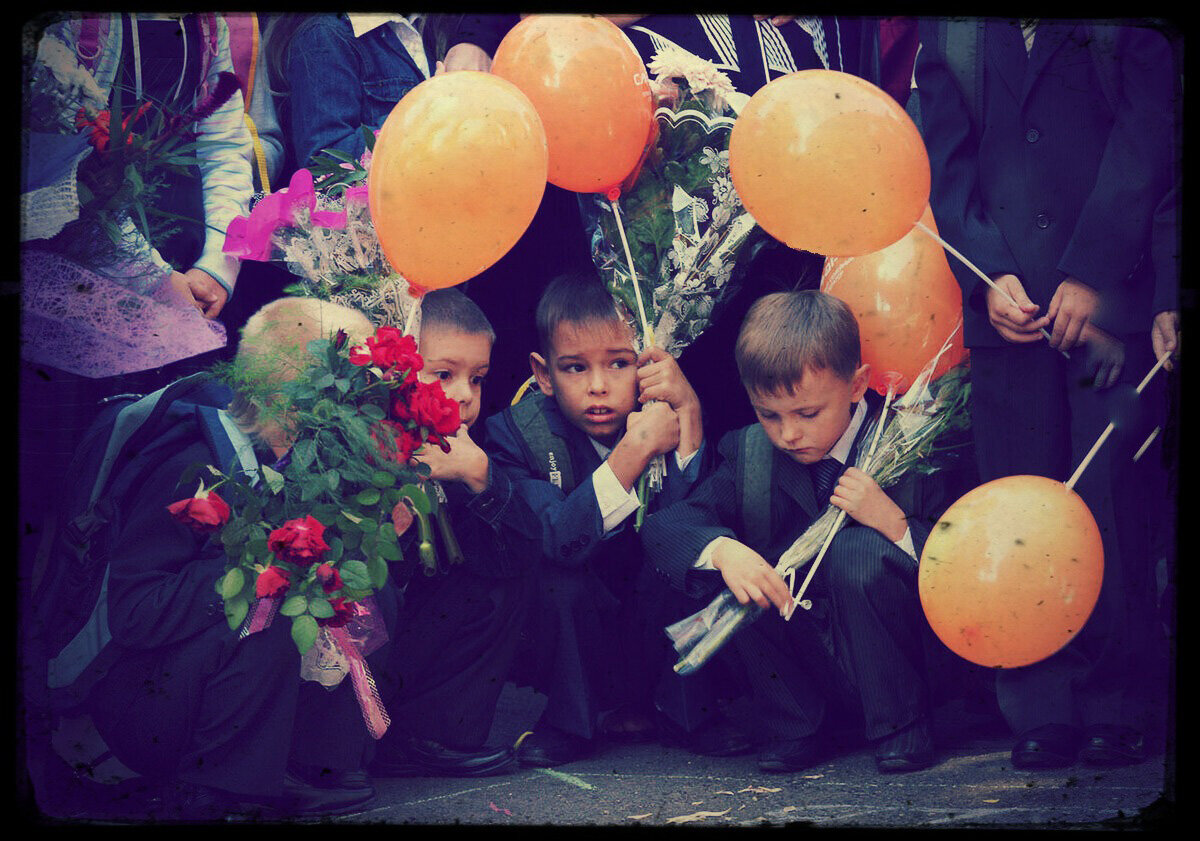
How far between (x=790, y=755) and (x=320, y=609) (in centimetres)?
131

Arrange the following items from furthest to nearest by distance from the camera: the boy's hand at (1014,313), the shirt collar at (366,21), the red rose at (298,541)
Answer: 1. the shirt collar at (366,21)
2. the boy's hand at (1014,313)
3. the red rose at (298,541)

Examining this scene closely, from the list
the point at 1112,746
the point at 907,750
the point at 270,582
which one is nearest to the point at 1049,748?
the point at 1112,746

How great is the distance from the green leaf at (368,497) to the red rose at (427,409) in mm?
205

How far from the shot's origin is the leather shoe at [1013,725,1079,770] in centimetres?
354

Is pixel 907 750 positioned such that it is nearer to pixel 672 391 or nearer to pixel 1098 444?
pixel 1098 444

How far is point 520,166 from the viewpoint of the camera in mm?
3432

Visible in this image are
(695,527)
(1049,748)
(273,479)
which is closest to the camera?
(273,479)

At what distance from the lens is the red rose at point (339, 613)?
11.2ft

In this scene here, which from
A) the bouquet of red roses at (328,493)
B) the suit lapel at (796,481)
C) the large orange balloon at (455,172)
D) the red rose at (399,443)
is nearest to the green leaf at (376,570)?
the bouquet of red roses at (328,493)

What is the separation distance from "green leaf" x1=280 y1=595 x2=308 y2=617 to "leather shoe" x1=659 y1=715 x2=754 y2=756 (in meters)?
1.09

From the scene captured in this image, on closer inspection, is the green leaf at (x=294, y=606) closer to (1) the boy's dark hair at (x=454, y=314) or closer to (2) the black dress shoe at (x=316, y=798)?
(2) the black dress shoe at (x=316, y=798)

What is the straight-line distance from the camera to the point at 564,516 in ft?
12.1

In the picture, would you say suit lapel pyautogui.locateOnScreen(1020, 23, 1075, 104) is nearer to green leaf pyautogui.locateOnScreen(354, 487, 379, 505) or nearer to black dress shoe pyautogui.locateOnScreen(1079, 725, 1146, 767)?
black dress shoe pyautogui.locateOnScreen(1079, 725, 1146, 767)

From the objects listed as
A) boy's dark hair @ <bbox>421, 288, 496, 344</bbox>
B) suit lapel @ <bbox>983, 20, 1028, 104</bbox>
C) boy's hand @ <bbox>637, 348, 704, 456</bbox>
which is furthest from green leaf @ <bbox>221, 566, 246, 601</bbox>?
suit lapel @ <bbox>983, 20, 1028, 104</bbox>
